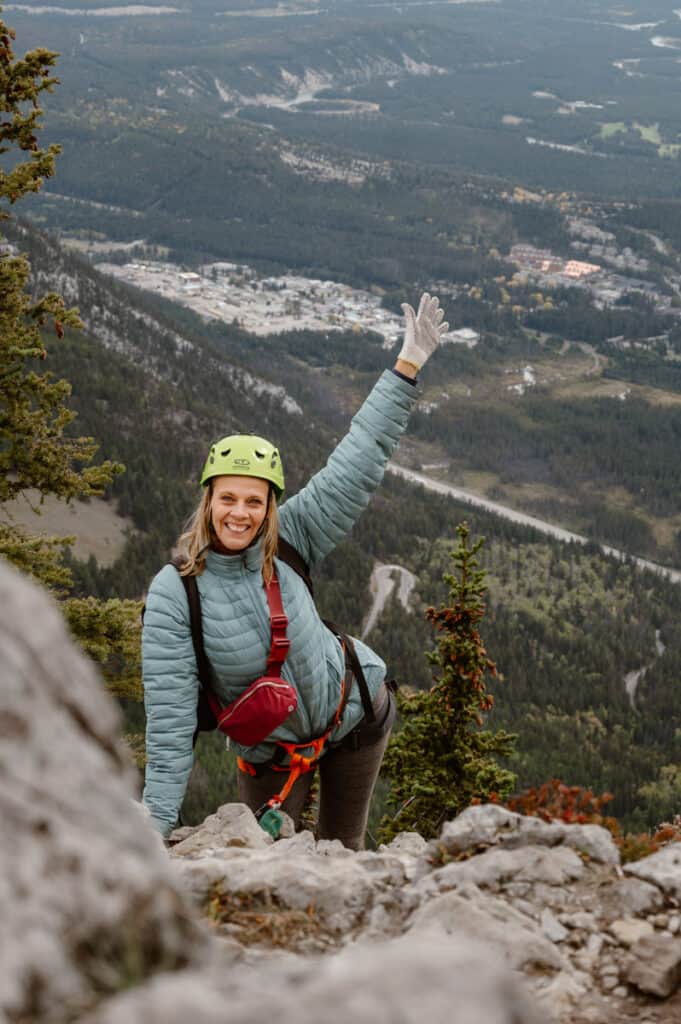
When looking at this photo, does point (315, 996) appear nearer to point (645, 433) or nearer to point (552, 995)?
point (552, 995)

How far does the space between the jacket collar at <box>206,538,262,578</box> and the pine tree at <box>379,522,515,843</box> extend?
5.60m

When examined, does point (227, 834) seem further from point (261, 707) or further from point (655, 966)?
point (655, 966)

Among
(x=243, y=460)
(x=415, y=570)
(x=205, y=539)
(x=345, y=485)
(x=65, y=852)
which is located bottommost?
(x=415, y=570)

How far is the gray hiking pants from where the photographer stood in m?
7.45

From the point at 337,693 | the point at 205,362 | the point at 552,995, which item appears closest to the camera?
the point at 552,995

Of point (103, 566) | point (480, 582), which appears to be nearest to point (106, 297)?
point (103, 566)

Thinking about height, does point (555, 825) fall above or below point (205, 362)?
above

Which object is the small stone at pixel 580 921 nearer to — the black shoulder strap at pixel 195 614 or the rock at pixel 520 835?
the rock at pixel 520 835

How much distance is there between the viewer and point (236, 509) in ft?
20.5

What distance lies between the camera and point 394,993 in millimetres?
2186

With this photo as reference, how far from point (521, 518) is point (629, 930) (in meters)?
142

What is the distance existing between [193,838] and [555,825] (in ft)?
9.97

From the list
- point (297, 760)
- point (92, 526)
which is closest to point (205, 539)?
point (297, 760)

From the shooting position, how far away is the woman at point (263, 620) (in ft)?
20.5
